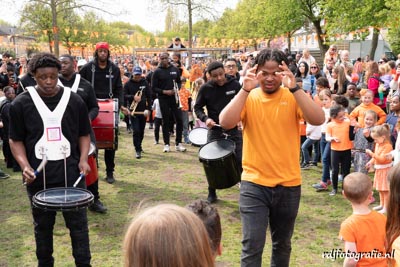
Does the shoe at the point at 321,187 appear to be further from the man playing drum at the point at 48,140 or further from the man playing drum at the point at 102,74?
the man playing drum at the point at 48,140

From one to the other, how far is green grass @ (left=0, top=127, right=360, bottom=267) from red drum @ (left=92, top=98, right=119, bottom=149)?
0.90 metres

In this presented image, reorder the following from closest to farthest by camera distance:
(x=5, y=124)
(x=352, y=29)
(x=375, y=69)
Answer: (x=5, y=124)
(x=375, y=69)
(x=352, y=29)

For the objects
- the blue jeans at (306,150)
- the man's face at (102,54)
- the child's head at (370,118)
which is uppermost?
the man's face at (102,54)

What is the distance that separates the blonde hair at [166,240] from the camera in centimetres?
149

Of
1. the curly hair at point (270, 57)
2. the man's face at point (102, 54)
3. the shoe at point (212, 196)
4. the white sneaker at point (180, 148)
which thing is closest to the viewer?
the curly hair at point (270, 57)

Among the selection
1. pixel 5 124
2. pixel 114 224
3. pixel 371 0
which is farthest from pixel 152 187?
pixel 371 0

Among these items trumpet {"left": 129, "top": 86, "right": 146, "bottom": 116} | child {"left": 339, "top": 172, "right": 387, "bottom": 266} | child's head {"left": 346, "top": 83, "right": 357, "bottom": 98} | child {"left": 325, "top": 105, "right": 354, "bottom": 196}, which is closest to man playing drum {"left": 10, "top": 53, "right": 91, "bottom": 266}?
child {"left": 339, "top": 172, "right": 387, "bottom": 266}

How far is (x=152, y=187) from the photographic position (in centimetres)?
733

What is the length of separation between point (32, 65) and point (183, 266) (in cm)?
280

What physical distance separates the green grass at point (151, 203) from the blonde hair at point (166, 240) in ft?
5.37

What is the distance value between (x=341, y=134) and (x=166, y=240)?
5.68 meters

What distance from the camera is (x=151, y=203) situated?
534 centimetres

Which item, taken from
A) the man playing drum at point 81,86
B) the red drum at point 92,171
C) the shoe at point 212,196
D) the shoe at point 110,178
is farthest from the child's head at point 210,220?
the shoe at point 110,178

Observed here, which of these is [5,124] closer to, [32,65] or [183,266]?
[32,65]
